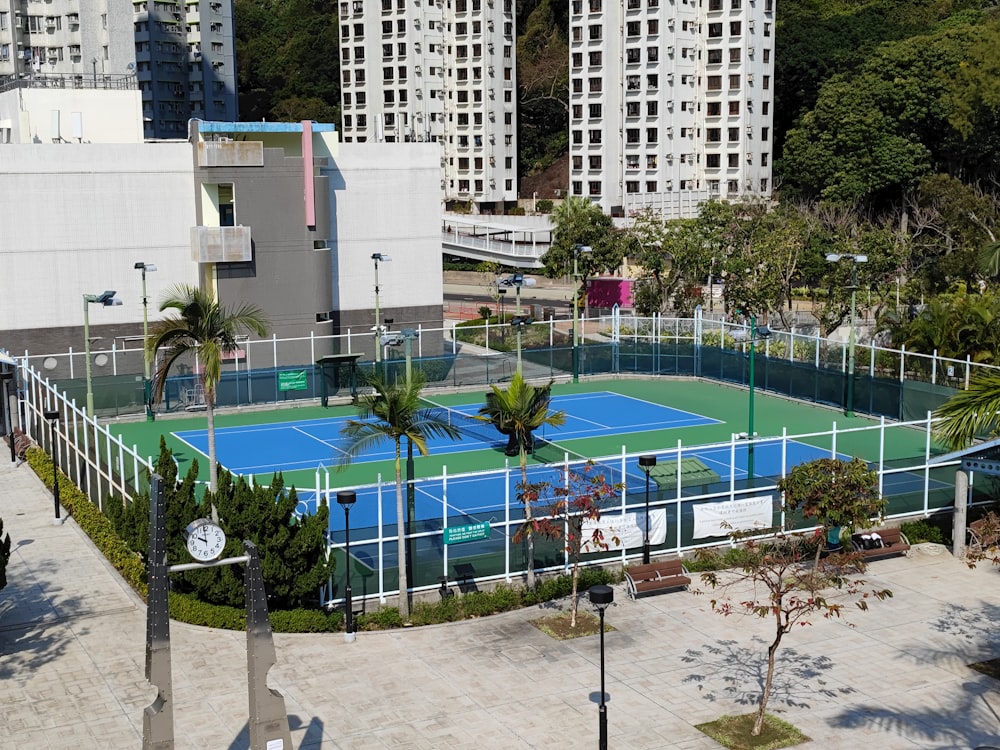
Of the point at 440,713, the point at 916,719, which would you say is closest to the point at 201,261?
the point at 440,713

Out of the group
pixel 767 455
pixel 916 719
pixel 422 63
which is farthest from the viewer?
pixel 422 63

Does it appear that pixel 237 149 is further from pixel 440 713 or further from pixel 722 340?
pixel 440 713

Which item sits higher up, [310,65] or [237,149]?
[310,65]

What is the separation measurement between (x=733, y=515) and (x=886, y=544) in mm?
3523

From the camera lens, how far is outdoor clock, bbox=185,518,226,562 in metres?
19.4

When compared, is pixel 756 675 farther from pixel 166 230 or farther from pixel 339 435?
pixel 166 230

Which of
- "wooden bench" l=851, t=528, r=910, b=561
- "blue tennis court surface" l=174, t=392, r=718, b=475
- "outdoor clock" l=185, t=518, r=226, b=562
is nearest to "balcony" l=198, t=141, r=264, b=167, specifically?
"blue tennis court surface" l=174, t=392, r=718, b=475

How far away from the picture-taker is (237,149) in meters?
55.8

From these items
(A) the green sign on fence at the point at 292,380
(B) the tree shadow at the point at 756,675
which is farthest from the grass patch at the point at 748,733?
(A) the green sign on fence at the point at 292,380

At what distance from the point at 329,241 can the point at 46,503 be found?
986 inches

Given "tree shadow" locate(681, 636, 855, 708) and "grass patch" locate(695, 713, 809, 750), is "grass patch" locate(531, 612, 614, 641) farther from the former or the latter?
"grass patch" locate(695, 713, 809, 750)

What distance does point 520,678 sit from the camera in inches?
958

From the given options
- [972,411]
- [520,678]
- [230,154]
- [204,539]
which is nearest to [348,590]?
[520,678]

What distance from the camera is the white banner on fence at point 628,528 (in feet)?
97.8
